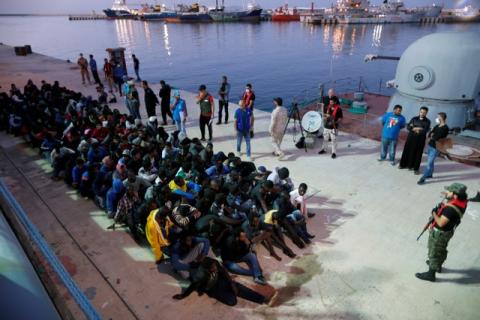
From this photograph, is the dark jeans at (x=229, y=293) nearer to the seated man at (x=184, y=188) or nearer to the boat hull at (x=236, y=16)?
the seated man at (x=184, y=188)

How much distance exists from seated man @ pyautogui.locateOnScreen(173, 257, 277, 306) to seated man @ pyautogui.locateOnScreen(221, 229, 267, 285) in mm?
387

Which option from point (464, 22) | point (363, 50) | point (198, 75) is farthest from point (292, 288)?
point (464, 22)

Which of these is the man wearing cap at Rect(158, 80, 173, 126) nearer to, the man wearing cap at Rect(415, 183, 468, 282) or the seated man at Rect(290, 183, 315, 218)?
the seated man at Rect(290, 183, 315, 218)

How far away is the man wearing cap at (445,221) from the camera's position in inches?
191

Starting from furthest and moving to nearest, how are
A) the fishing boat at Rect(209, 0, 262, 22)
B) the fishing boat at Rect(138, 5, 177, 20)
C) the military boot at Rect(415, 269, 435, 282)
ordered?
the fishing boat at Rect(138, 5, 177, 20)
the fishing boat at Rect(209, 0, 262, 22)
the military boot at Rect(415, 269, 435, 282)

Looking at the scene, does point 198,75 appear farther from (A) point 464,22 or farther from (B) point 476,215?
(A) point 464,22

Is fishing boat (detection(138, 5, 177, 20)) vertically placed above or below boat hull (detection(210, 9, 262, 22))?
above

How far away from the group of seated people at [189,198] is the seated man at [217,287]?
0.02 meters

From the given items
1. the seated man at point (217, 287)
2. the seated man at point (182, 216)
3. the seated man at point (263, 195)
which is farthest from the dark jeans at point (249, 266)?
the seated man at point (263, 195)

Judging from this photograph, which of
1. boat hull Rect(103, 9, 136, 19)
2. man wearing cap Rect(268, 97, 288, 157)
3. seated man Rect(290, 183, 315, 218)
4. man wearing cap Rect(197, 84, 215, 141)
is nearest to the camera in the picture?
seated man Rect(290, 183, 315, 218)

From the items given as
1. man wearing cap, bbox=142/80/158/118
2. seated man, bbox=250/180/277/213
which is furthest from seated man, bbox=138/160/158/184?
man wearing cap, bbox=142/80/158/118

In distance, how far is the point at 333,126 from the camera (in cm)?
991

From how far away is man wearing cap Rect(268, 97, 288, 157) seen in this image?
9.47 meters

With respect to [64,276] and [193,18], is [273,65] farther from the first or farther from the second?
[193,18]
